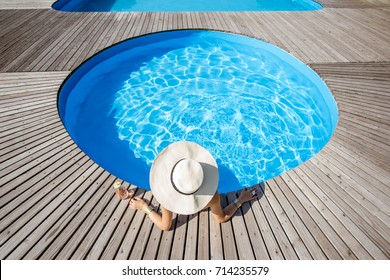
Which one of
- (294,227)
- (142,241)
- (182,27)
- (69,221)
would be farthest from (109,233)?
(182,27)

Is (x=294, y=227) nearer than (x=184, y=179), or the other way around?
(x=184, y=179)

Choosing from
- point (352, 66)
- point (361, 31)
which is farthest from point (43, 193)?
point (361, 31)

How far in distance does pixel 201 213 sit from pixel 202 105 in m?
3.40

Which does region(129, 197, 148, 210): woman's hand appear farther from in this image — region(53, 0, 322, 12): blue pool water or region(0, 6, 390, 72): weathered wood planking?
region(53, 0, 322, 12): blue pool water

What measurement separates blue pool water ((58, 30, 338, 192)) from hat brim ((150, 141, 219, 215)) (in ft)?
7.80

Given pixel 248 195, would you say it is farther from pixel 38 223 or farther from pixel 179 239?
pixel 38 223

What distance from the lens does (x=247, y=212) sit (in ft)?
11.7

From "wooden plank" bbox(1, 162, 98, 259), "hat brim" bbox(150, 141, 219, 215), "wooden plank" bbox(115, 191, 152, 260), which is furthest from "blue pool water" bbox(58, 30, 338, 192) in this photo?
"hat brim" bbox(150, 141, 219, 215)

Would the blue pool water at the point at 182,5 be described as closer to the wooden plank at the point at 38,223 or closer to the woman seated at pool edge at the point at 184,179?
the wooden plank at the point at 38,223

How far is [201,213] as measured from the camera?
351 cm

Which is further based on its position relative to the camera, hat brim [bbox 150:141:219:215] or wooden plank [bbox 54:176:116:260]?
wooden plank [bbox 54:176:116:260]

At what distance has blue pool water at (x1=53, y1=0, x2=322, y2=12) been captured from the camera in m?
11.0

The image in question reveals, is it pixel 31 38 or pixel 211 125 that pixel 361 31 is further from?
pixel 31 38
